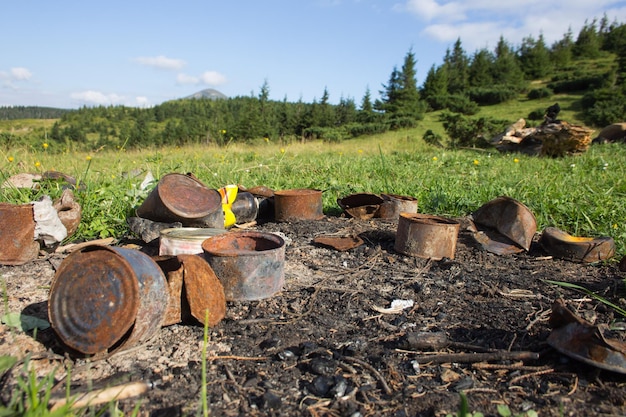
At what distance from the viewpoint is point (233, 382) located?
1795 mm

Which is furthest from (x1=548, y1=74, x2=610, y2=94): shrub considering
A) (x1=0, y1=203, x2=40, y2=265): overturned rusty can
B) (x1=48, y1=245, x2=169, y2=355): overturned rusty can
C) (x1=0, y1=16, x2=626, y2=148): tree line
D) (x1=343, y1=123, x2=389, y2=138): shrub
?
(x1=48, y1=245, x2=169, y2=355): overturned rusty can

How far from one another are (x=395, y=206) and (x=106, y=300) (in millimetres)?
3161

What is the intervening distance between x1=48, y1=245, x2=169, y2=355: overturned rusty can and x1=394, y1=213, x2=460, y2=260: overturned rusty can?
Answer: 2047mm

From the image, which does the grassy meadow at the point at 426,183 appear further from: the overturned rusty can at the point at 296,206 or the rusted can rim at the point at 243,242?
the rusted can rim at the point at 243,242

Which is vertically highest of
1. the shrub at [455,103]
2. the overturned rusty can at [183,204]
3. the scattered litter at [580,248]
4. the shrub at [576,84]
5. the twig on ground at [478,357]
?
the shrub at [576,84]

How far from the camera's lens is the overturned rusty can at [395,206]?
14.5 ft

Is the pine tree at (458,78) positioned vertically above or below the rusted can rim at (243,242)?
above

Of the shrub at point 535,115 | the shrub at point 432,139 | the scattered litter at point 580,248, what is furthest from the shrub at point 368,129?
the scattered litter at point 580,248

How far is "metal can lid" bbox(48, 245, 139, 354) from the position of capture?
1858mm

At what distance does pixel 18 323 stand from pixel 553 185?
18.7 feet

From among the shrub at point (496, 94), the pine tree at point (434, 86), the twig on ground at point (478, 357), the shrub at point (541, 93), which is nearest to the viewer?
the twig on ground at point (478, 357)

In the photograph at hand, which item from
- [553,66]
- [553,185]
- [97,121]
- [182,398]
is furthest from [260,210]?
[97,121]

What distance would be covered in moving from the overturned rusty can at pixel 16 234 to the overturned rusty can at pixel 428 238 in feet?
9.13

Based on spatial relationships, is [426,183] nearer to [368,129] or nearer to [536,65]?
[368,129]
